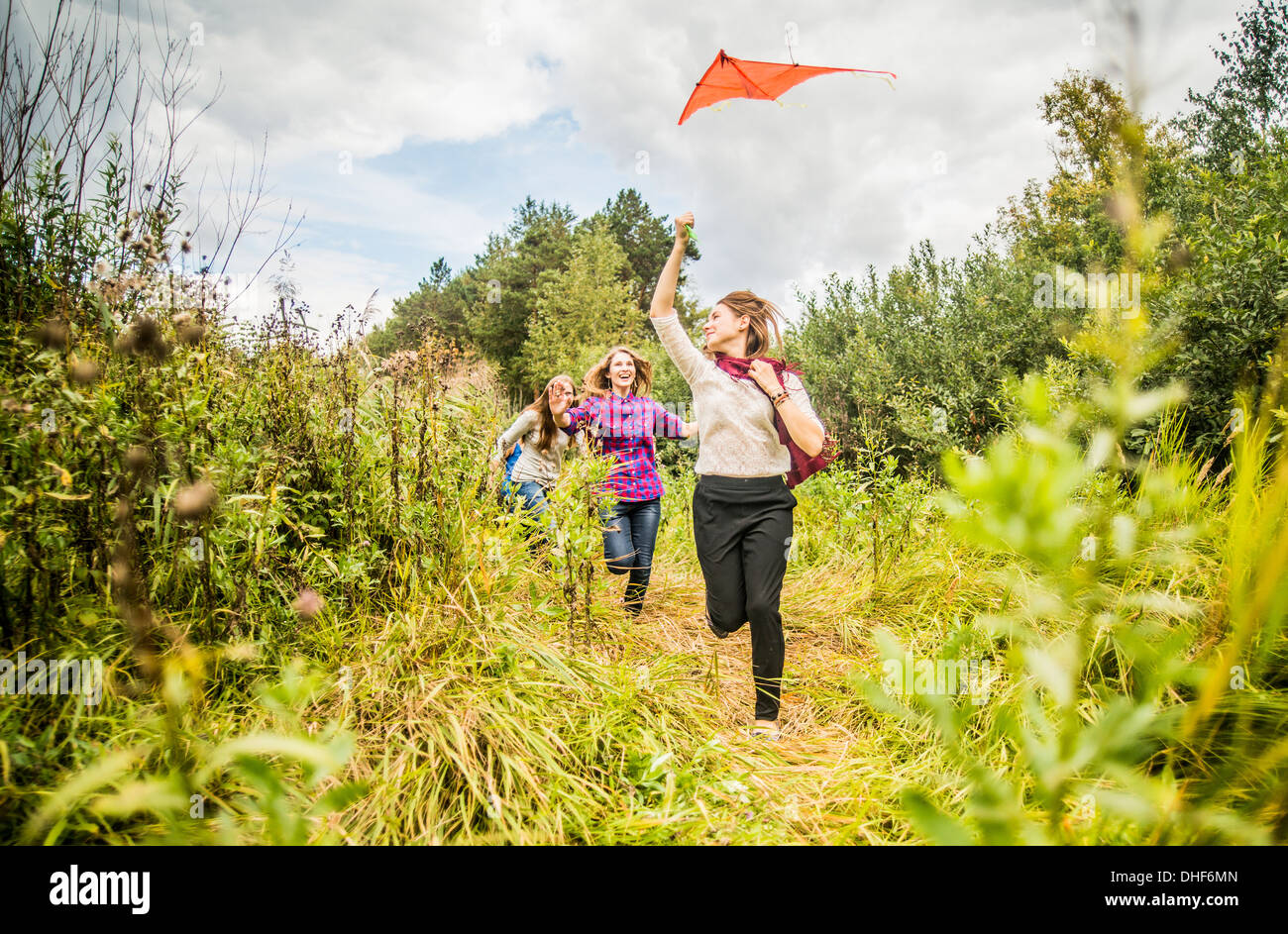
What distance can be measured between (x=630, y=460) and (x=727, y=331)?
5.07ft

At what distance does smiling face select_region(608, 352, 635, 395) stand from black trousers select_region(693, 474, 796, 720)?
1.91m

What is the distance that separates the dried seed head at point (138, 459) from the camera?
1.81 meters

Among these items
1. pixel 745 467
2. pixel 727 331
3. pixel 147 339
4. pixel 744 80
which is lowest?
pixel 745 467

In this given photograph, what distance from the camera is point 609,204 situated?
34938 millimetres

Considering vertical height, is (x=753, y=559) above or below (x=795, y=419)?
below

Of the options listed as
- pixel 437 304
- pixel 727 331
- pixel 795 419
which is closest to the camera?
pixel 795 419

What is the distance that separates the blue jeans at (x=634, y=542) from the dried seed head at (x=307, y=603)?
6.70 ft

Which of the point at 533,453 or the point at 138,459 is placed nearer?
the point at 138,459

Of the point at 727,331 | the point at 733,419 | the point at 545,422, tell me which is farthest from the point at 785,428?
the point at 545,422

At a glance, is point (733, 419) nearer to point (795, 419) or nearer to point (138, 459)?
point (795, 419)

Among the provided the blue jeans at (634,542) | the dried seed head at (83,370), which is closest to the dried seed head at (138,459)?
the dried seed head at (83,370)

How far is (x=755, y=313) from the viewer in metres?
3.32
